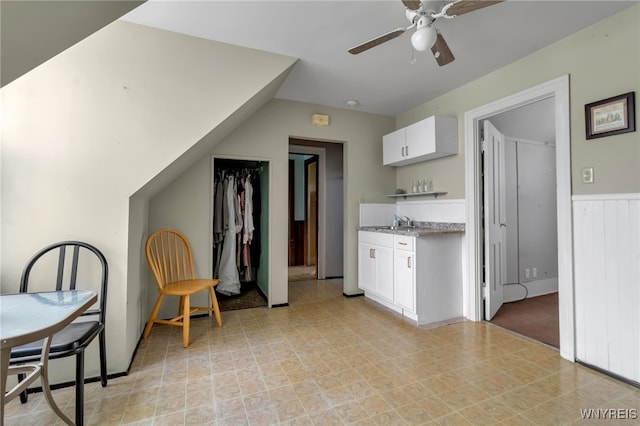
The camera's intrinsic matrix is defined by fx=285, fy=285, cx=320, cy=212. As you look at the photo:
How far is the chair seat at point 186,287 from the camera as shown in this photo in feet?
8.00

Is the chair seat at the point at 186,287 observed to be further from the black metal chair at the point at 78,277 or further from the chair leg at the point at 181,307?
the black metal chair at the point at 78,277

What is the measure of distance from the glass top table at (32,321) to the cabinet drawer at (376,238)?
2.63m

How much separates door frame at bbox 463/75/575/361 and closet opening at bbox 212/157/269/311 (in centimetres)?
232

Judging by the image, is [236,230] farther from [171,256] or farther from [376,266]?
[376,266]

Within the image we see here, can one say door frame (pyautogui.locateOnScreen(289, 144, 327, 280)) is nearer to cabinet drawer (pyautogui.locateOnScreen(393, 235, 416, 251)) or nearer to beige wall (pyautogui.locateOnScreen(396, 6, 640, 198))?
cabinet drawer (pyautogui.locateOnScreen(393, 235, 416, 251))

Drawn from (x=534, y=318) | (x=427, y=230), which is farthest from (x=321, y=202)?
(x=534, y=318)

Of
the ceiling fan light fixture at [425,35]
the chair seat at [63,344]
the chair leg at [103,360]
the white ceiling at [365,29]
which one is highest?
the white ceiling at [365,29]

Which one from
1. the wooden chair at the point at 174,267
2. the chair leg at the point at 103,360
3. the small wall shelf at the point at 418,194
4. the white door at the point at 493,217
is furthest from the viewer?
the small wall shelf at the point at 418,194

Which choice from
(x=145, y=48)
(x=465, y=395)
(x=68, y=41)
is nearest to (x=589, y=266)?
(x=465, y=395)

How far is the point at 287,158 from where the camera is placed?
3545 mm

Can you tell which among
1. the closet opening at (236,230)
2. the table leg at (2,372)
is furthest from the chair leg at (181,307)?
the table leg at (2,372)

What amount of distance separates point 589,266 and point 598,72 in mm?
1408

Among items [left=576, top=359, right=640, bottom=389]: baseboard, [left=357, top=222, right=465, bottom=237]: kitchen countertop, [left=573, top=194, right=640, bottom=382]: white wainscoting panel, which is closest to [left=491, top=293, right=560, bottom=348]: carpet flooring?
[left=576, top=359, right=640, bottom=389]: baseboard

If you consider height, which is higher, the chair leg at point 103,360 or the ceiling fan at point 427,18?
the ceiling fan at point 427,18
